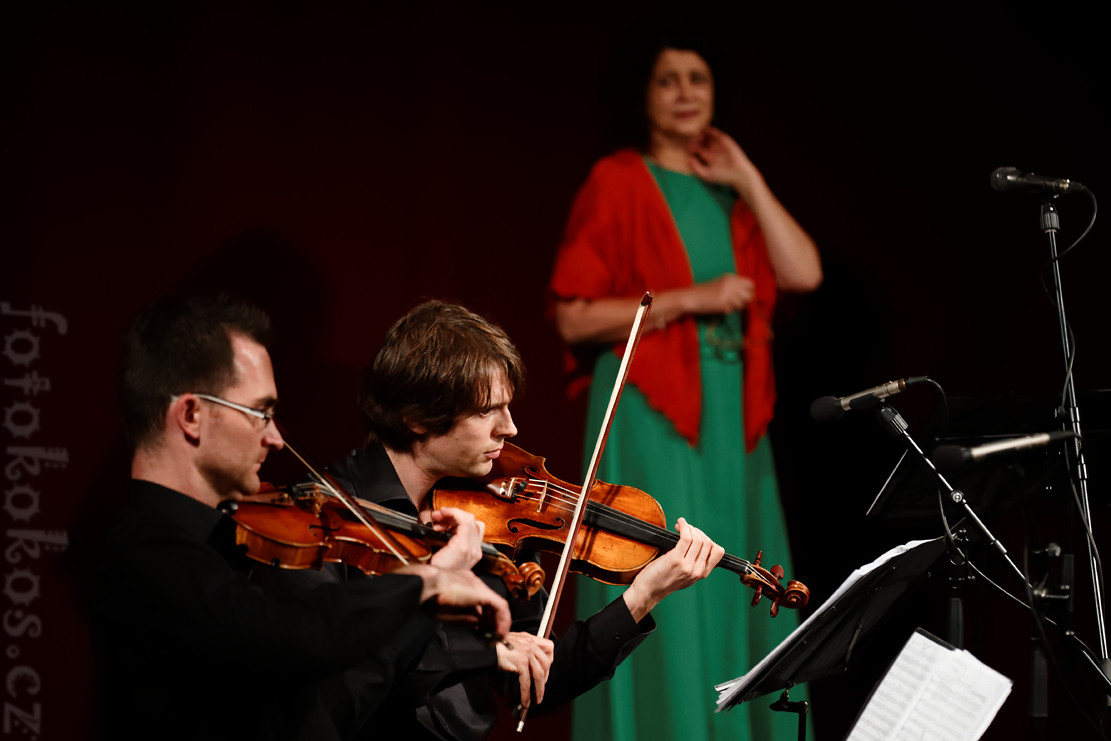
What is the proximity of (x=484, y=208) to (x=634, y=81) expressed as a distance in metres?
0.63

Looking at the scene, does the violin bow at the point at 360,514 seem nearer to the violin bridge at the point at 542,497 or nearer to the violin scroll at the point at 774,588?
the violin bridge at the point at 542,497

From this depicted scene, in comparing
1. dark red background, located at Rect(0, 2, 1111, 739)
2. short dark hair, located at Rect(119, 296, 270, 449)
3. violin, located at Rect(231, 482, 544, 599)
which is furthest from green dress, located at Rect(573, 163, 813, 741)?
short dark hair, located at Rect(119, 296, 270, 449)

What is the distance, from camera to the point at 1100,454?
241 centimetres

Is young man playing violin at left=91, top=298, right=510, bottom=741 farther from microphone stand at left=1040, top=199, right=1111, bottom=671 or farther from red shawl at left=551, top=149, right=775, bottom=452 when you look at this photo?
red shawl at left=551, top=149, right=775, bottom=452

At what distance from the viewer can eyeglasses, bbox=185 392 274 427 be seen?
5.43ft

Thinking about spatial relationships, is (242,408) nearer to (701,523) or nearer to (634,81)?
(701,523)

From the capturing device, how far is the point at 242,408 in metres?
1.67

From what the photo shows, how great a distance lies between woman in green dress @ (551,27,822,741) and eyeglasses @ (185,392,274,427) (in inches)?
57.1

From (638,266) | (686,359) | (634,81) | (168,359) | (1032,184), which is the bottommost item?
(686,359)

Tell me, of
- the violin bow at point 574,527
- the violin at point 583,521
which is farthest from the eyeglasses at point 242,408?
the violin bow at point 574,527

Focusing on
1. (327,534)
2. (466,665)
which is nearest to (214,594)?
(327,534)

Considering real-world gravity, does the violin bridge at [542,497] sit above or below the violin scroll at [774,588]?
above

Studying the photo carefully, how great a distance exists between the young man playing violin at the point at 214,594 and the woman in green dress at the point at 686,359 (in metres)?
1.38

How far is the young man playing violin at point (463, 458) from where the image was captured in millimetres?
2146
